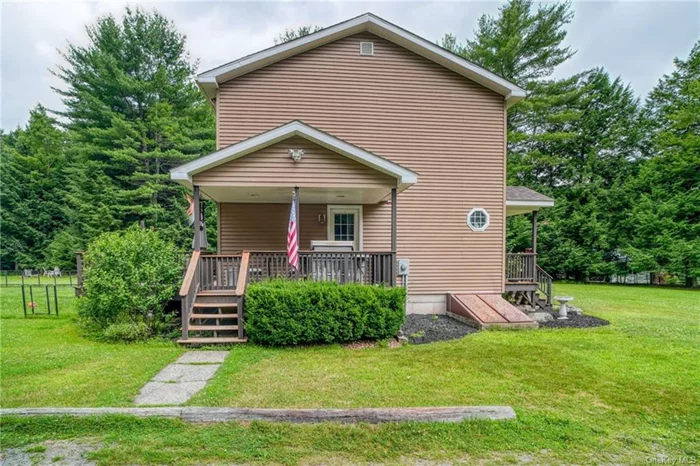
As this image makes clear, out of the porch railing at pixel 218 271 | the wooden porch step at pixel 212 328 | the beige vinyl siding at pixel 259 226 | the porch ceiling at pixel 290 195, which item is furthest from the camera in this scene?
the beige vinyl siding at pixel 259 226

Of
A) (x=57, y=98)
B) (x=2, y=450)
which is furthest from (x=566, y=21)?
(x=57, y=98)

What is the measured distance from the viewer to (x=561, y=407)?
369 centimetres

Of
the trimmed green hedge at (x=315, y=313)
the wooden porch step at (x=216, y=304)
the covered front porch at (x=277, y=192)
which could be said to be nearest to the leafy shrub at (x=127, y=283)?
the covered front porch at (x=277, y=192)

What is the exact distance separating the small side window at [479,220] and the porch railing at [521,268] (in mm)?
1492

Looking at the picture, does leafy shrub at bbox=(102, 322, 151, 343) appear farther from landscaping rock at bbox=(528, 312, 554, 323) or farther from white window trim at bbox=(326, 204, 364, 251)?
landscaping rock at bbox=(528, 312, 554, 323)

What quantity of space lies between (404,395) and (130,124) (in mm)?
24488

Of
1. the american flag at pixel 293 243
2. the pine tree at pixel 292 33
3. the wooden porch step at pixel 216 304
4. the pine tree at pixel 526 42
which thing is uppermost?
the pine tree at pixel 292 33

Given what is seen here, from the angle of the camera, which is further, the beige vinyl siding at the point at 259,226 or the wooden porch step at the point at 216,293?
the beige vinyl siding at the point at 259,226

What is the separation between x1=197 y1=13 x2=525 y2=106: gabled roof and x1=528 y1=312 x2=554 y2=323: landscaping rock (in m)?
5.78

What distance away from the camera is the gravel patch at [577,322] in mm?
7971

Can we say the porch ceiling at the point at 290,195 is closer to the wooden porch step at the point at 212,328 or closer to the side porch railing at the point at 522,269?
the wooden porch step at the point at 212,328

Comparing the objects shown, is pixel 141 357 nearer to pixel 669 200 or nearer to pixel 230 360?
pixel 230 360

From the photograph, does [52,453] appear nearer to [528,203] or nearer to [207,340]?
[207,340]

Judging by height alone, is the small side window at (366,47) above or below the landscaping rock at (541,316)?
above
